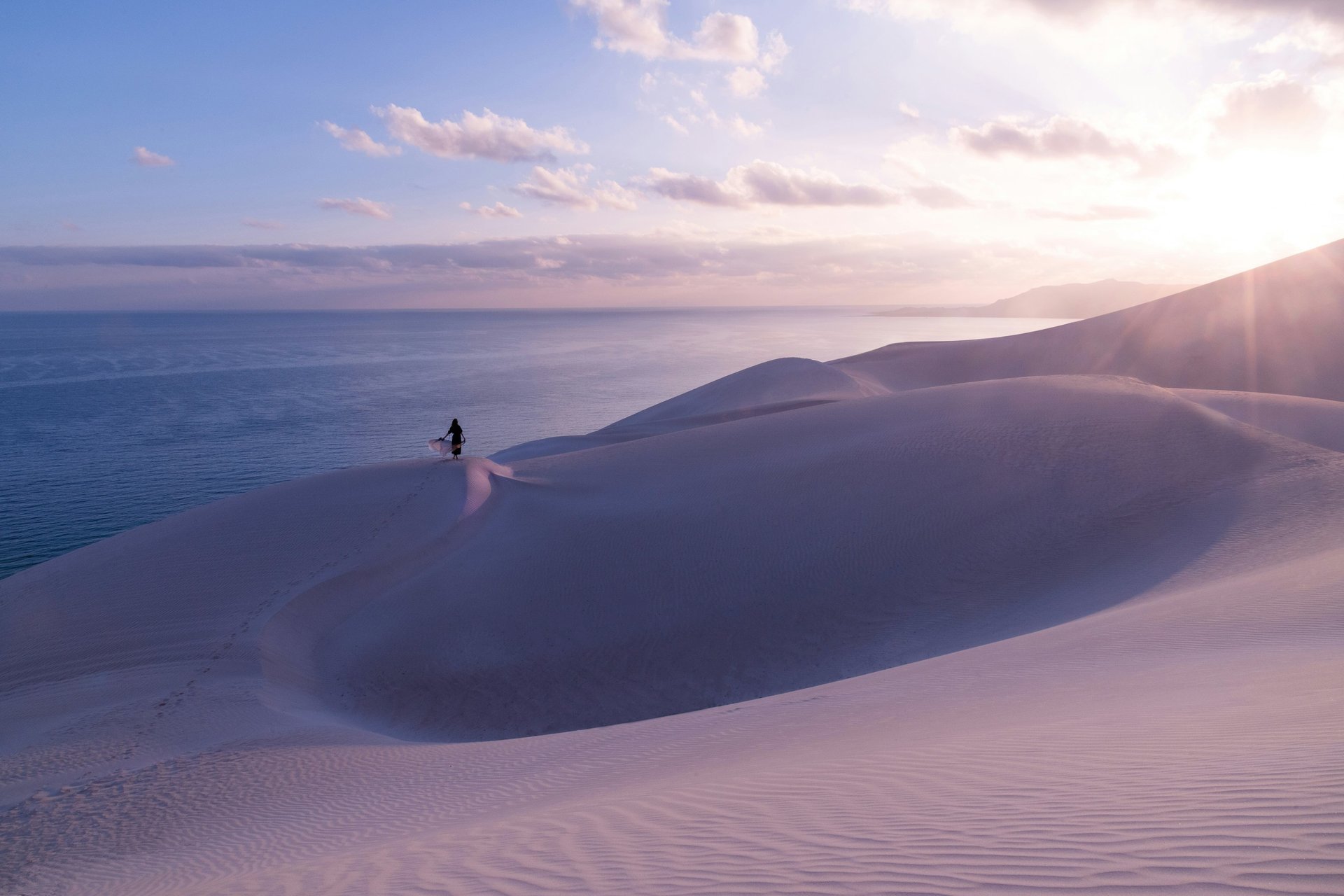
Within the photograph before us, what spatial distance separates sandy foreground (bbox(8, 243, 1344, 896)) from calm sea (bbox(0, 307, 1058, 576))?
569 inches

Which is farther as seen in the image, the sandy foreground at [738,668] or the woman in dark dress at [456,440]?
the woman in dark dress at [456,440]

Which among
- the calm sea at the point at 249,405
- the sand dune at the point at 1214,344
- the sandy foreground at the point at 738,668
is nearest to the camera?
the sandy foreground at the point at 738,668

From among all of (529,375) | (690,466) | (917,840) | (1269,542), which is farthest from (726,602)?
(529,375)

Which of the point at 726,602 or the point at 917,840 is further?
the point at 726,602

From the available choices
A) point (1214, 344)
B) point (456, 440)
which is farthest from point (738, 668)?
point (1214, 344)

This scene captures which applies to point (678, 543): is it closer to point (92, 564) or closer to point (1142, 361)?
point (92, 564)

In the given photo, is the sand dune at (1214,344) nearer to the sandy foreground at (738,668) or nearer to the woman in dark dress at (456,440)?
the sandy foreground at (738,668)

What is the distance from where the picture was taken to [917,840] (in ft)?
12.0

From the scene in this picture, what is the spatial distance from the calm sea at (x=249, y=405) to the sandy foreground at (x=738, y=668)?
569 inches

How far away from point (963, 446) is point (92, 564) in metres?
19.1

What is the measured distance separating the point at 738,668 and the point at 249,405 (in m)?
50.7

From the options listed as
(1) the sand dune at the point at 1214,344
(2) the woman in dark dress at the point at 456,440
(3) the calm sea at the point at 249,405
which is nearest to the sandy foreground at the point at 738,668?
(2) the woman in dark dress at the point at 456,440

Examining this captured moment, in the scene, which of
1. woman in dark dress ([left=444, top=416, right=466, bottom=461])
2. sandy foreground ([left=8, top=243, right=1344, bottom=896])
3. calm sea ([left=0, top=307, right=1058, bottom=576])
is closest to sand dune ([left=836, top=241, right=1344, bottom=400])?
sandy foreground ([left=8, top=243, right=1344, bottom=896])

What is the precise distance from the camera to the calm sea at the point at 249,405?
3091 centimetres
